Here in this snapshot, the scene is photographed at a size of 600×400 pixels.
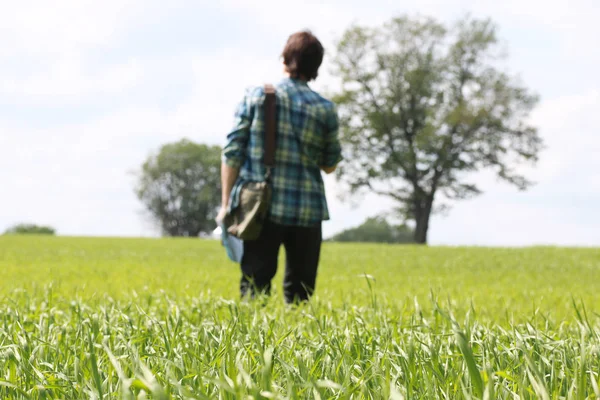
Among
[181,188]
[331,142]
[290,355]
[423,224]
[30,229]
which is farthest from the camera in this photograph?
[181,188]

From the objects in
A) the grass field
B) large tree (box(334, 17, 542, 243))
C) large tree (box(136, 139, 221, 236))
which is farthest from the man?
large tree (box(136, 139, 221, 236))

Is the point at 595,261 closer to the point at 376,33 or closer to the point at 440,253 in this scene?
the point at 440,253

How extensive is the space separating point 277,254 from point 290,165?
0.74 meters

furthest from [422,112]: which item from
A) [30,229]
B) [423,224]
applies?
[30,229]

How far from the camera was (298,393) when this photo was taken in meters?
1.66

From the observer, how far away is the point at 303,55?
490cm

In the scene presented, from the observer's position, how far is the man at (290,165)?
4777 millimetres

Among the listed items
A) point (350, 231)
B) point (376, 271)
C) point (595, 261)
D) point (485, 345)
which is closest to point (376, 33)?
point (350, 231)

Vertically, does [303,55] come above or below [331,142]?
above

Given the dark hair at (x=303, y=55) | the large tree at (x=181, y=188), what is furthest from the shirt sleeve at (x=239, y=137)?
the large tree at (x=181, y=188)

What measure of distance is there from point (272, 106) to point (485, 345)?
285 cm

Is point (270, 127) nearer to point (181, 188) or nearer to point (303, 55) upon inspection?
point (303, 55)

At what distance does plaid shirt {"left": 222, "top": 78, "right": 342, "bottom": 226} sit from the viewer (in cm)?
476

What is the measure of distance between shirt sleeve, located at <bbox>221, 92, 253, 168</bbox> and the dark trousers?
57 centimetres
